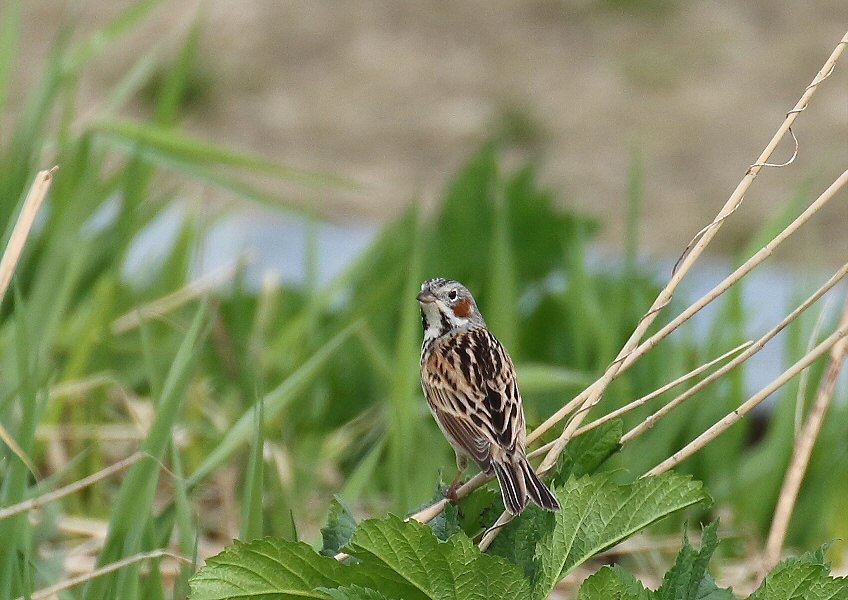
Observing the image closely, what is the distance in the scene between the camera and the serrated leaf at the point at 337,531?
1986mm

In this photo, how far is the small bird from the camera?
6.64 ft

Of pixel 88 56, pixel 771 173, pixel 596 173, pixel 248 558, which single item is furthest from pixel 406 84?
pixel 248 558

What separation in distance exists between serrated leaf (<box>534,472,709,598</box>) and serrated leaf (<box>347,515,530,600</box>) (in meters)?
0.09

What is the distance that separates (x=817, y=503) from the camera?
353 centimetres

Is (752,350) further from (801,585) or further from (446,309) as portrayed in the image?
(446,309)

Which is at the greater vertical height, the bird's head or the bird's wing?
the bird's head

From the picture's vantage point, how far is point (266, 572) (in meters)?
1.78

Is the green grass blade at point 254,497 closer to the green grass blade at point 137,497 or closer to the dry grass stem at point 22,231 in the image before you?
the green grass blade at point 137,497

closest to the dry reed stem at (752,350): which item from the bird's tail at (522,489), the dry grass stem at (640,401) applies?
the dry grass stem at (640,401)

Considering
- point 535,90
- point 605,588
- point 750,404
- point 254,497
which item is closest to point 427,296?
point 254,497

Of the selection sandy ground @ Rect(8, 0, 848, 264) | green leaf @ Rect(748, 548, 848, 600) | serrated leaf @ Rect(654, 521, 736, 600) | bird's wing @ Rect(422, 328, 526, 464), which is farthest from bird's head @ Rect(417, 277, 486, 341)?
sandy ground @ Rect(8, 0, 848, 264)

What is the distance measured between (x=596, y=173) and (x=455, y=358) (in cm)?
686

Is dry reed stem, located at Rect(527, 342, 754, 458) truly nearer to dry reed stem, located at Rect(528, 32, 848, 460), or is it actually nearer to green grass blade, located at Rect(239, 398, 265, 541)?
dry reed stem, located at Rect(528, 32, 848, 460)

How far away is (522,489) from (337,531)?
0.99 feet
